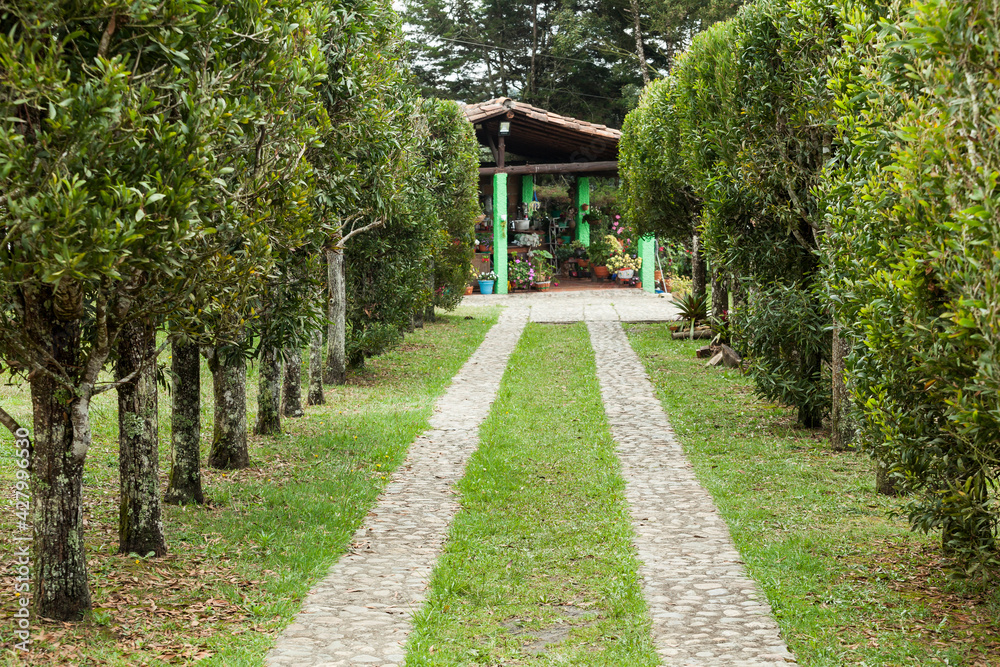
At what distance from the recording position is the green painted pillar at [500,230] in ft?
95.5

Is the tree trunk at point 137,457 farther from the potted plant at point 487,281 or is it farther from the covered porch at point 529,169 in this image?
the potted plant at point 487,281

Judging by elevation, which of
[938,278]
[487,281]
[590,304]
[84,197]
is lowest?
[590,304]

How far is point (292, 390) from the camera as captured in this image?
1173 centimetres

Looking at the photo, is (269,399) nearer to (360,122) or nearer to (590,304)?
(360,122)

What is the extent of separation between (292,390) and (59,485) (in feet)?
21.5

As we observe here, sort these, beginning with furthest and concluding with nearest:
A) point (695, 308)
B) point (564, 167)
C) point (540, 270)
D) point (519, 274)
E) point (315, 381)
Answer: point (540, 270) < point (519, 274) < point (564, 167) < point (695, 308) < point (315, 381)

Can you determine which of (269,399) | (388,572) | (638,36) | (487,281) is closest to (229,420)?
(269,399)

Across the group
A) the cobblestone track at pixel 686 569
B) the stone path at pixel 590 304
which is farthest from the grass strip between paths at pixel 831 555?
the stone path at pixel 590 304

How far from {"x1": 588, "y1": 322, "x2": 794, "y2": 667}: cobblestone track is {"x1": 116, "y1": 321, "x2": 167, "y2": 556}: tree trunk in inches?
137

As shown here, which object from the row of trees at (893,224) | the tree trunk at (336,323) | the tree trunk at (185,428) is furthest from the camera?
the tree trunk at (336,323)

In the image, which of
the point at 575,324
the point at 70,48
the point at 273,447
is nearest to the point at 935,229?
the point at 70,48

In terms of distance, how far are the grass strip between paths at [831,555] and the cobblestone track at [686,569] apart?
14 centimetres

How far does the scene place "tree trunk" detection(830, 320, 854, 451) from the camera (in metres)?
9.53

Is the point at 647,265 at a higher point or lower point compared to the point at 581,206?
lower
